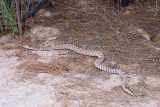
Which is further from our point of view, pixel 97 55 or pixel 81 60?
Answer: pixel 97 55

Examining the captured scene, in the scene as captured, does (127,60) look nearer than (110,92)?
No

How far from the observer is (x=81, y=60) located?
7.32 meters

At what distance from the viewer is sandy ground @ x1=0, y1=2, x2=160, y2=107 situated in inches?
213

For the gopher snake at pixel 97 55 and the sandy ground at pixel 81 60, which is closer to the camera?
the sandy ground at pixel 81 60

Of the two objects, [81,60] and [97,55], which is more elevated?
[97,55]

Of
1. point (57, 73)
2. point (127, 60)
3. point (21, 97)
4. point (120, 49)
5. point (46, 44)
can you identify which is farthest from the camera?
point (46, 44)

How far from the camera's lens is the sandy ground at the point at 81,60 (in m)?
5.40

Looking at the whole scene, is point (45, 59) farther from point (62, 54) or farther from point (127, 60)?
point (127, 60)

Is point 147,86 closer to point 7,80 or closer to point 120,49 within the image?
point 120,49

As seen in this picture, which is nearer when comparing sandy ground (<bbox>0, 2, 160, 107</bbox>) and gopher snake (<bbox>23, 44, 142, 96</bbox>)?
sandy ground (<bbox>0, 2, 160, 107</bbox>)

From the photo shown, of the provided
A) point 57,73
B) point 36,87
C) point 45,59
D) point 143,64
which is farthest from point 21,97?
point 143,64

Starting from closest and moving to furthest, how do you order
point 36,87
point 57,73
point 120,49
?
point 36,87
point 57,73
point 120,49

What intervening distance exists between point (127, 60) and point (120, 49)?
0.72 metres

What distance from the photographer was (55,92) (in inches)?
220
